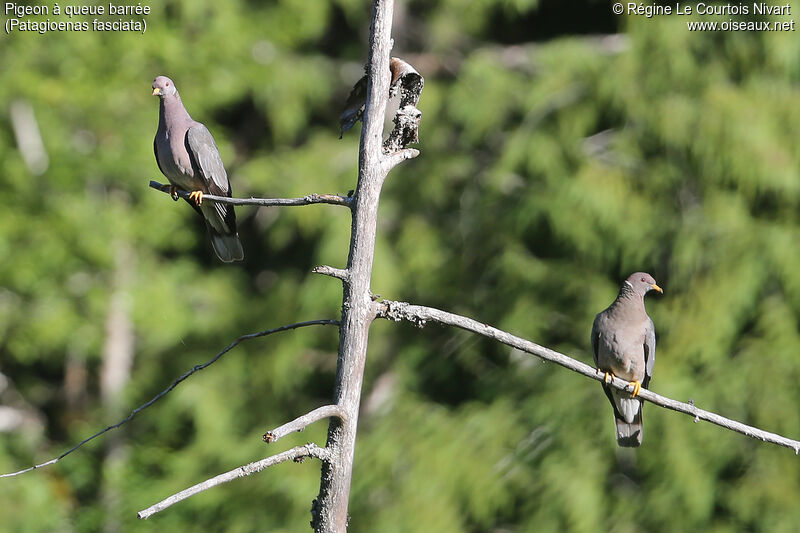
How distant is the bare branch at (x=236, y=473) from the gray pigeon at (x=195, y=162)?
1263 millimetres

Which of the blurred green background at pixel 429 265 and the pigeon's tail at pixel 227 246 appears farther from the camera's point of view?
the blurred green background at pixel 429 265

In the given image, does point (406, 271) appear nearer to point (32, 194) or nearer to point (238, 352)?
point (238, 352)

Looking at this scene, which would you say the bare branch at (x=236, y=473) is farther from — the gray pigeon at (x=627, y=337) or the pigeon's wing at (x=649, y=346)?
the pigeon's wing at (x=649, y=346)

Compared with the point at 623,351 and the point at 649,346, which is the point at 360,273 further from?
the point at 649,346

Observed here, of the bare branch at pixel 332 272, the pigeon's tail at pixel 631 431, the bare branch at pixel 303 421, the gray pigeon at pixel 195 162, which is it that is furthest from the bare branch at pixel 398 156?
the pigeon's tail at pixel 631 431

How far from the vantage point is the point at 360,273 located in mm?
2023

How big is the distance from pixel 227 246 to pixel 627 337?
163 cm

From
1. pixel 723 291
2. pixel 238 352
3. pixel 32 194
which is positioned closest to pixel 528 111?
pixel 723 291

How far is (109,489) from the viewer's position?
6934 millimetres

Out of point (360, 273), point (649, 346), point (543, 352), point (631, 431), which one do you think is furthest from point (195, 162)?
point (631, 431)

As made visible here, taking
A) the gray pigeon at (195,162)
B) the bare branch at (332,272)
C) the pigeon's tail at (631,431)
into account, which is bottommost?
the pigeon's tail at (631,431)

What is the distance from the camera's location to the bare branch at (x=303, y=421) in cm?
176

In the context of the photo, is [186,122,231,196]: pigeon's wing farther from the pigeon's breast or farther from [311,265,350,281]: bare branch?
the pigeon's breast

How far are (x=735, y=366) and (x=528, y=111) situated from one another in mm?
2286
